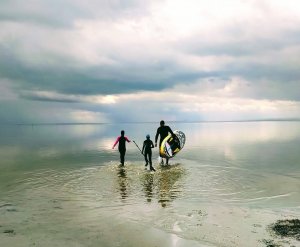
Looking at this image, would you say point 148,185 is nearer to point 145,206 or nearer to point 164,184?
point 164,184

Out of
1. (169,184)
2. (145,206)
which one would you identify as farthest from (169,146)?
(145,206)

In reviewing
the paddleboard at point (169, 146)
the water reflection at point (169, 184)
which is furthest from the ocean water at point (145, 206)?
the paddleboard at point (169, 146)

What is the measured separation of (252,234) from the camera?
9977mm

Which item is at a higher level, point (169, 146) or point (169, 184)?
point (169, 146)

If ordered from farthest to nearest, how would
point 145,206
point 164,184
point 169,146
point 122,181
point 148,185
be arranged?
point 169,146, point 122,181, point 164,184, point 148,185, point 145,206

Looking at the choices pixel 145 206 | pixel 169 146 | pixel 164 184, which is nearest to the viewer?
pixel 145 206

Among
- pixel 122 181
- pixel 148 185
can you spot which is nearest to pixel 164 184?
pixel 148 185

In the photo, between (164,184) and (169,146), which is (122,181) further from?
(169,146)

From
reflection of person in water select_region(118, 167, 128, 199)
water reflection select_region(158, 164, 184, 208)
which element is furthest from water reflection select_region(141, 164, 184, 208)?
reflection of person in water select_region(118, 167, 128, 199)

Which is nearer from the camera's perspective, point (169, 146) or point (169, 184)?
point (169, 184)

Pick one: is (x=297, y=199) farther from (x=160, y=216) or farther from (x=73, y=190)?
(x=73, y=190)

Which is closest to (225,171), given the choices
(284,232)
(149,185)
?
(149,185)

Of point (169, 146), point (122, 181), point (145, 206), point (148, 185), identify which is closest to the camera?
point (145, 206)

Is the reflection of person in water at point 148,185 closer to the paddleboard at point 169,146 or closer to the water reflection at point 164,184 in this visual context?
the water reflection at point 164,184
